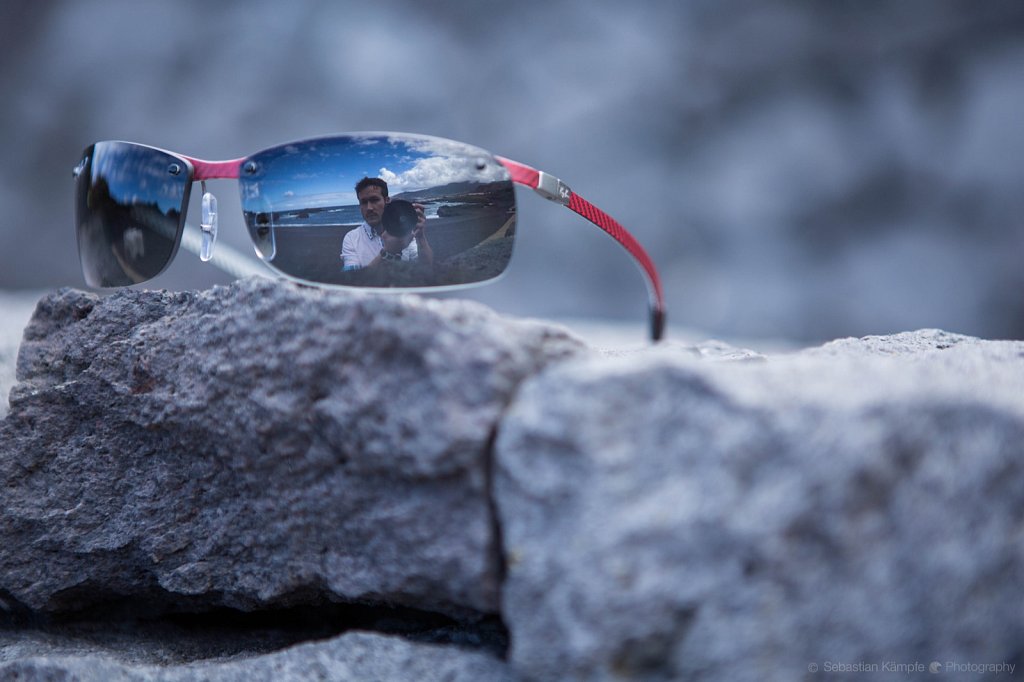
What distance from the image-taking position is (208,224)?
85cm

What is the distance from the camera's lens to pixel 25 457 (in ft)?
2.16

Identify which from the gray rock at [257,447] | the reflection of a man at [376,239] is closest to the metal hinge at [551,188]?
the reflection of a man at [376,239]

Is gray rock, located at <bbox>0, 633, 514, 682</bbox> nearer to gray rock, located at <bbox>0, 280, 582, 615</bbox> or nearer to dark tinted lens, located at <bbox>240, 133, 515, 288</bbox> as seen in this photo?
gray rock, located at <bbox>0, 280, 582, 615</bbox>

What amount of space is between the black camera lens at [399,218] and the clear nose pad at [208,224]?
26 centimetres

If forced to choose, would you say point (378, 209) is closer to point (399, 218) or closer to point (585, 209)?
point (399, 218)

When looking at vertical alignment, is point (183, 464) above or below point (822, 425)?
below

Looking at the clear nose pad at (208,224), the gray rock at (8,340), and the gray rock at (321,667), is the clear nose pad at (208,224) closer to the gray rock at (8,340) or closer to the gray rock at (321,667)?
the gray rock at (8,340)

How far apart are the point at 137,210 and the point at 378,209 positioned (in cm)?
31

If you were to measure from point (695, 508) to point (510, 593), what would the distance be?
13 cm

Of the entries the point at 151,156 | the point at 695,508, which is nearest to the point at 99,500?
the point at 151,156

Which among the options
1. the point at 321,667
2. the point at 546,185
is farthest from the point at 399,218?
the point at 321,667

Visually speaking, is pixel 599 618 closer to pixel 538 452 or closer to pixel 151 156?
pixel 538 452

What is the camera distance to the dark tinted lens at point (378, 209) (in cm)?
72

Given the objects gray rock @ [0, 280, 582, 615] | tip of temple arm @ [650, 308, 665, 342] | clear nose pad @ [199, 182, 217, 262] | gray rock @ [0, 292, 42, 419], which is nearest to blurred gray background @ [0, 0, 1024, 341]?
gray rock @ [0, 292, 42, 419]
